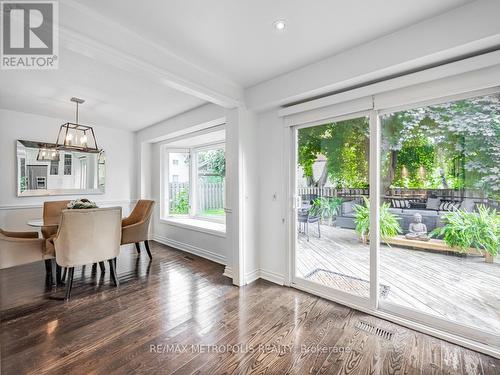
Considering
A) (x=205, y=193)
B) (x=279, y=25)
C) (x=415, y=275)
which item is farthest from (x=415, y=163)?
(x=205, y=193)

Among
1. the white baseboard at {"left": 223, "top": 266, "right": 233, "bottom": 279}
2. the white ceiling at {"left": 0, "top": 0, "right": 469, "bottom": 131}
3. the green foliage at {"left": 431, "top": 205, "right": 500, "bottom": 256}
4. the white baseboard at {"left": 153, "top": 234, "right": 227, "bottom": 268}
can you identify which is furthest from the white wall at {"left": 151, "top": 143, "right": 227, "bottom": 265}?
the green foliage at {"left": 431, "top": 205, "right": 500, "bottom": 256}

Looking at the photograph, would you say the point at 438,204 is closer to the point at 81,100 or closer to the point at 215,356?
the point at 215,356

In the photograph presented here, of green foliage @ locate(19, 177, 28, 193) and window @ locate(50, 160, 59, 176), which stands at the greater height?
window @ locate(50, 160, 59, 176)

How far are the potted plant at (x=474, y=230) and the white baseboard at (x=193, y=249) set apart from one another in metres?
2.80

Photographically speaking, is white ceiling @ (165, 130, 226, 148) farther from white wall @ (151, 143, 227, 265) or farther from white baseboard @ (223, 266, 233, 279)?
white baseboard @ (223, 266, 233, 279)

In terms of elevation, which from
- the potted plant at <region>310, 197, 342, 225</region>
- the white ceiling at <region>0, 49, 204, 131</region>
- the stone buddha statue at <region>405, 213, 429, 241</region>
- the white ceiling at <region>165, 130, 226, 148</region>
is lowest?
the stone buddha statue at <region>405, 213, 429, 241</region>

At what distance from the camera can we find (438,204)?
6.75 ft

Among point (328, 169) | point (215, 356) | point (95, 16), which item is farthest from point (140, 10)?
point (215, 356)

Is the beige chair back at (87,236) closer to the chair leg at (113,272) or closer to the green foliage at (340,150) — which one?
the chair leg at (113,272)

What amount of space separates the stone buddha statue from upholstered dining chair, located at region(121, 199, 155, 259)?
139 inches

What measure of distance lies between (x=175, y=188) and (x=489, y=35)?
16.2 feet

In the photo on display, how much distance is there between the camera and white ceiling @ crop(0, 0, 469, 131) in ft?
5.36

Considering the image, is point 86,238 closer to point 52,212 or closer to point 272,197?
point 52,212

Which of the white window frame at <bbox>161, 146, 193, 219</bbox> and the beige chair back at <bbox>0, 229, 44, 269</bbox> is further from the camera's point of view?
the white window frame at <bbox>161, 146, 193, 219</bbox>
